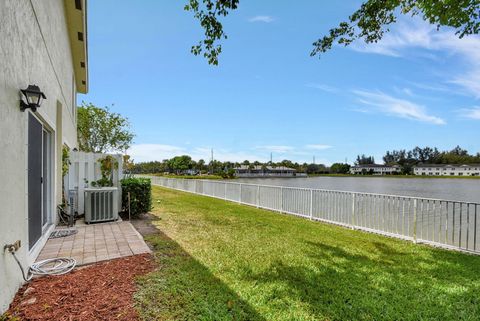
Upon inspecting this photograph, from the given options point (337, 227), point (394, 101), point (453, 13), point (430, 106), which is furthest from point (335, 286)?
point (430, 106)

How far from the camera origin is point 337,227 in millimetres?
7363

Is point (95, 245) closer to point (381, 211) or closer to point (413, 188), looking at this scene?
point (381, 211)

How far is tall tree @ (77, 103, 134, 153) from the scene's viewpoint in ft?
63.5

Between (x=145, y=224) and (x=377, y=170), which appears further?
(x=377, y=170)

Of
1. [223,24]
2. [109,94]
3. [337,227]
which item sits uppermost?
[109,94]

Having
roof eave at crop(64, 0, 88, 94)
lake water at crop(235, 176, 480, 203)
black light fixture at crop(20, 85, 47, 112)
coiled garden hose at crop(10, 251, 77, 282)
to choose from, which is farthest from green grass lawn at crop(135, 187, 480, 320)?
lake water at crop(235, 176, 480, 203)

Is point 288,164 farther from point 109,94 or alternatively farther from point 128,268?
point 128,268

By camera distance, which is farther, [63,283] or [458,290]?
[458,290]

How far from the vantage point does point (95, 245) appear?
15.0 feet

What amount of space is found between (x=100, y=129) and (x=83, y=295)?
19951 millimetres

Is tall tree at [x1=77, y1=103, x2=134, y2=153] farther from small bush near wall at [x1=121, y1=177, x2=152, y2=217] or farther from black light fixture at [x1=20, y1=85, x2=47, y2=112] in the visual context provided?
black light fixture at [x1=20, y1=85, x2=47, y2=112]

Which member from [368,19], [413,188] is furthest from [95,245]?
[413,188]

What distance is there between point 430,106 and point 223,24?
2697 centimetres

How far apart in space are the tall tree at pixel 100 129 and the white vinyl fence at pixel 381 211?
46.5 feet
